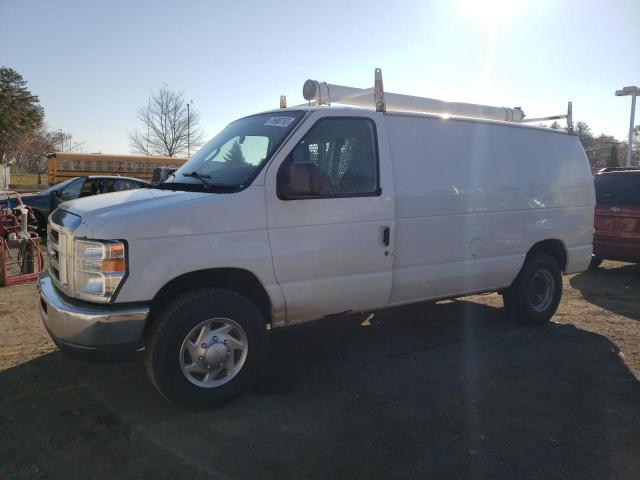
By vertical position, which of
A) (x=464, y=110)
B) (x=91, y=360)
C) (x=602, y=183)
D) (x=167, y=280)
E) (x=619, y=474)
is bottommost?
(x=619, y=474)

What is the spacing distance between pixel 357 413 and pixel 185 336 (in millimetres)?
1341

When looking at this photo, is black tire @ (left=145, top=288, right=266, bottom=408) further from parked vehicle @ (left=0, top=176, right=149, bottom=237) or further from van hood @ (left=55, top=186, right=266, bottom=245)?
parked vehicle @ (left=0, top=176, right=149, bottom=237)

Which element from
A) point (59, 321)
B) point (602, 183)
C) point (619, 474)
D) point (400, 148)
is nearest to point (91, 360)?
point (59, 321)

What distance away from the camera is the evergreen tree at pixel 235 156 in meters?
4.18

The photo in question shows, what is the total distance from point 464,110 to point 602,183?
461 centimetres

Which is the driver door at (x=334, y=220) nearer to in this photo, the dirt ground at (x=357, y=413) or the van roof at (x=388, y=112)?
the van roof at (x=388, y=112)

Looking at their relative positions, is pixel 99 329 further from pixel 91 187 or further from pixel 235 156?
pixel 91 187

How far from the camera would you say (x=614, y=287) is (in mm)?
8227


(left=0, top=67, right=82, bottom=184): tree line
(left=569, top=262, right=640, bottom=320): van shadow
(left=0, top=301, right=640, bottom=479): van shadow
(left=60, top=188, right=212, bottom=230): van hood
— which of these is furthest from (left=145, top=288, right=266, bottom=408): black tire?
(left=0, top=67, right=82, bottom=184): tree line

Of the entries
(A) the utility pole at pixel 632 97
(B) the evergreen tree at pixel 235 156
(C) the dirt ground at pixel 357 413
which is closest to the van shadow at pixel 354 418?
(C) the dirt ground at pixel 357 413

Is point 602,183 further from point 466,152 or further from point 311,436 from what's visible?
point 311,436

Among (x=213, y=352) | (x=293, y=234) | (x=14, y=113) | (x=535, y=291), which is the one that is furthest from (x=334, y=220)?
(x=14, y=113)

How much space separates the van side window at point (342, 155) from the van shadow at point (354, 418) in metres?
1.60

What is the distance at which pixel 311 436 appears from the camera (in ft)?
11.2
